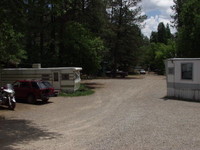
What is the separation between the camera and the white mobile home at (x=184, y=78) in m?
21.1

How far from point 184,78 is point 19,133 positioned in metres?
14.2

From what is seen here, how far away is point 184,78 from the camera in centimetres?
2189

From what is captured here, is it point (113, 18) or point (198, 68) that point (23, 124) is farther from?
point (113, 18)

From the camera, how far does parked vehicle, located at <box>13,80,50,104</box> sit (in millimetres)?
20781

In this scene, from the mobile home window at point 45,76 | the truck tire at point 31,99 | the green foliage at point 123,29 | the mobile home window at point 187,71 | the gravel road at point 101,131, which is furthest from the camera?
the green foliage at point 123,29

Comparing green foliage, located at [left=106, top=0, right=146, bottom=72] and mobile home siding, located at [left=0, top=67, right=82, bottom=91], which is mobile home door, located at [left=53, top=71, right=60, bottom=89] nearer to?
mobile home siding, located at [left=0, top=67, right=82, bottom=91]

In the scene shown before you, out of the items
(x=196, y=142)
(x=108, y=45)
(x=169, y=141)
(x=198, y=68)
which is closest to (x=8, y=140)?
(x=169, y=141)

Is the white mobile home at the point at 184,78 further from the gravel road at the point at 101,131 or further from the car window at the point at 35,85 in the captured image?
the car window at the point at 35,85

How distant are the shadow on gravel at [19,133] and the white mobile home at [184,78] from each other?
1211cm

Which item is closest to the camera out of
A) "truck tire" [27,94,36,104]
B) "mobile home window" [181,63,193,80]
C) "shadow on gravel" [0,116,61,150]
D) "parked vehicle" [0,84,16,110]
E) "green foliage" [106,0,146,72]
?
"shadow on gravel" [0,116,61,150]

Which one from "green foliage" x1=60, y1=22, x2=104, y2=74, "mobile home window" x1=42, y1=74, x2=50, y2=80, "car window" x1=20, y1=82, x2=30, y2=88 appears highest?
"green foliage" x1=60, y1=22, x2=104, y2=74

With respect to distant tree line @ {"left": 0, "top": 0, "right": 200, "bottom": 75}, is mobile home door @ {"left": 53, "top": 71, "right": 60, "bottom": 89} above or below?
below

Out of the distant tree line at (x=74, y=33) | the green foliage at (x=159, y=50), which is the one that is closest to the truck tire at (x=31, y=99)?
the distant tree line at (x=74, y=33)

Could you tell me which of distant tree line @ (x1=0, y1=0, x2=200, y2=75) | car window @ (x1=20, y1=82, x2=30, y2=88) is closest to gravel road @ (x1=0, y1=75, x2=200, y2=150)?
distant tree line @ (x1=0, y1=0, x2=200, y2=75)
